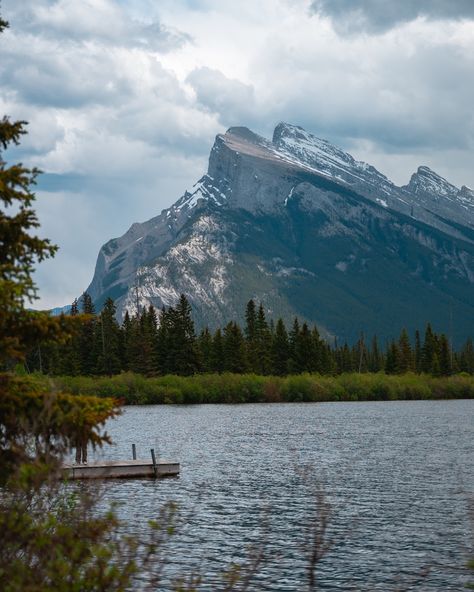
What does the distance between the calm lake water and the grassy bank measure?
134 ft

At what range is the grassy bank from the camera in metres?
133

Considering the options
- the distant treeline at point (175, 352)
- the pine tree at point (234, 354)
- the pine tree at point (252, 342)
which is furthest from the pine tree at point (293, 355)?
the pine tree at point (234, 354)

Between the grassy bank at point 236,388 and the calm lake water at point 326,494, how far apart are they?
134 feet

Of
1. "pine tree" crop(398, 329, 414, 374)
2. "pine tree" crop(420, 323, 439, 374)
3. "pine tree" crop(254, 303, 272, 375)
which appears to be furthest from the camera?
"pine tree" crop(420, 323, 439, 374)

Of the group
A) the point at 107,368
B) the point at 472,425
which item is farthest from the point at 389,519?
the point at 107,368

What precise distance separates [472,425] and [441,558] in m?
65.3

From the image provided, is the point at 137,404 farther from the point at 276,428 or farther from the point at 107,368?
the point at 276,428

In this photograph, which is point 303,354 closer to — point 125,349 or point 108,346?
point 125,349

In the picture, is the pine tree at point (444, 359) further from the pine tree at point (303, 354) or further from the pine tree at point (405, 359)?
the pine tree at point (303, 354)

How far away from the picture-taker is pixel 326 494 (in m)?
43.8

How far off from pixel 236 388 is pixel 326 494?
9392 cm

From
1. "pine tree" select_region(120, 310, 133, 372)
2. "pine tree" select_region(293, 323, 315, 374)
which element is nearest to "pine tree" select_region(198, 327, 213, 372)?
"pine tree" select_region(120, 310, 133, 372)

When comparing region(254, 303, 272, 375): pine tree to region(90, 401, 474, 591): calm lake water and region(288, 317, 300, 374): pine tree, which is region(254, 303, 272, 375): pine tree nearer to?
region(288, 317, 300, 374): pine tree

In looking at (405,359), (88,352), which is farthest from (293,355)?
(88,352)
